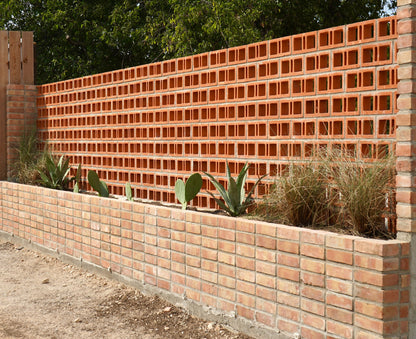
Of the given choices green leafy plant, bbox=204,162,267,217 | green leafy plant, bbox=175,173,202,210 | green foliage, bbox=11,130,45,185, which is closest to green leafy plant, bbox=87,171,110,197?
green leafy plant, bbox=175,173,202,210

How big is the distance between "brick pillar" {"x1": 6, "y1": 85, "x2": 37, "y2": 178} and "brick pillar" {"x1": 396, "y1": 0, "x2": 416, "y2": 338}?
7.45 metres

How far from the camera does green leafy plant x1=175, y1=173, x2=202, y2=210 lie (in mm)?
5672

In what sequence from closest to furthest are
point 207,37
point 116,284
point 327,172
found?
point 327,172 < point 116,284 < point 207,37

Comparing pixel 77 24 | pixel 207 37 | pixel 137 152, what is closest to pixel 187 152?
pixel 137 152

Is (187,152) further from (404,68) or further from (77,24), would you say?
(77,24)

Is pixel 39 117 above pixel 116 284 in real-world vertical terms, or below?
above

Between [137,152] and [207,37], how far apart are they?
24.7 ft

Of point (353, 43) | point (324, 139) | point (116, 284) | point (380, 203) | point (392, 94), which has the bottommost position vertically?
point (116, 284)

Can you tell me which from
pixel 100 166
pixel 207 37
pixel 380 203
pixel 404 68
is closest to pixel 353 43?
pixel 404 68

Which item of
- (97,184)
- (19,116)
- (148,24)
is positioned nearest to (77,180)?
(97,184)

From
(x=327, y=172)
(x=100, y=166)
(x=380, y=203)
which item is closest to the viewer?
(x=380, y=203)

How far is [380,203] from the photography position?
3998mm

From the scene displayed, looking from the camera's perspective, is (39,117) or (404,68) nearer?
(404,68)

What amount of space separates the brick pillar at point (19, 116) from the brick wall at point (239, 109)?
1420 mm
